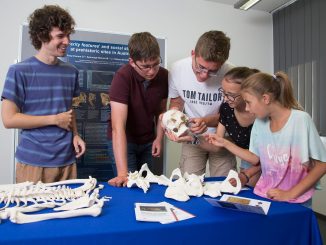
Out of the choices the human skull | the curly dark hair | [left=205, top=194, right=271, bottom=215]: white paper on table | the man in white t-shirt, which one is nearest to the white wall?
the man in white t-shirt

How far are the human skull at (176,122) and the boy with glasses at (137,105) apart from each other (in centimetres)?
28

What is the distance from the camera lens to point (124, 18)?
3.47m

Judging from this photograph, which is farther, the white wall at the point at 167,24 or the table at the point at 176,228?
the white wall at the point at 167,24

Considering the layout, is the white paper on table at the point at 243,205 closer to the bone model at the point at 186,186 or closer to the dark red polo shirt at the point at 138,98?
the bone model at the point at 186,186

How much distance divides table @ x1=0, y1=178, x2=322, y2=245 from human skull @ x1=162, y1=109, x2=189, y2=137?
44cm

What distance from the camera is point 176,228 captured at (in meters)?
1.02

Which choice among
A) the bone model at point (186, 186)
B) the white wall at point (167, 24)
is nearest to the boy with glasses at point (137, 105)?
the bone model at point (186, 186)

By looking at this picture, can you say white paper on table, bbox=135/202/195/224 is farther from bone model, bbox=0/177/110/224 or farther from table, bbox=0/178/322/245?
bone model, bbox=0/177/110/224

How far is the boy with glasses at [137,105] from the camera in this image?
1651 millimetres

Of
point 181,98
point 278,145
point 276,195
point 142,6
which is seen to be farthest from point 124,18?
point 276,195

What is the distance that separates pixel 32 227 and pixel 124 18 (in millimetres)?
2981

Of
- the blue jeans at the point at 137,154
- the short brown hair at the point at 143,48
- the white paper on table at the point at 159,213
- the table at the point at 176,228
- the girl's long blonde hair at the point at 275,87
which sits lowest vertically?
the table at the point at 176,228

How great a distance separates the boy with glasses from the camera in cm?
165

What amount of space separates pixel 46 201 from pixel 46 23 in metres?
1.07
